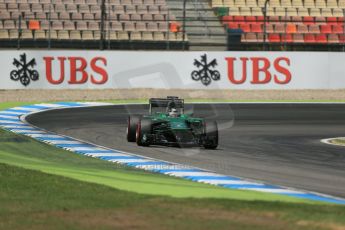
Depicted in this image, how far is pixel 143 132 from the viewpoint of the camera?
730 inches

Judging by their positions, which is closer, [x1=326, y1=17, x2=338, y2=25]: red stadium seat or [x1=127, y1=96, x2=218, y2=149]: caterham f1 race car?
[x1=127, y1=96, x2=218, y2=149]: caterham f1 race car

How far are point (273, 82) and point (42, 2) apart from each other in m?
10.1

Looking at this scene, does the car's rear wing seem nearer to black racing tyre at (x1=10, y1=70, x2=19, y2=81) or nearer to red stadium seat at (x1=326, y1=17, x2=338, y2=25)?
black racing tyre at (x1=10, y1=70, x2=19, y2=81)

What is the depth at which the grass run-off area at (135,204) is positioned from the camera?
9.84 m

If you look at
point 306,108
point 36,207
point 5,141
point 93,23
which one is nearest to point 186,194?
point 36,207

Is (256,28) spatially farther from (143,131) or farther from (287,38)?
(143,131)

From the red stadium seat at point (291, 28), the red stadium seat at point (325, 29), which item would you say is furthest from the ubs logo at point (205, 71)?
the red stadium seat at point (325, 29)

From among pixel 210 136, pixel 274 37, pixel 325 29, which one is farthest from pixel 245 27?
pixel 210 136

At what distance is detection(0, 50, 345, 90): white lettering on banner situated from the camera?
31.1 meters

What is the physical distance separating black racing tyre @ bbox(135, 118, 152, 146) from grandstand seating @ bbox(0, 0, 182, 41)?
1578cm

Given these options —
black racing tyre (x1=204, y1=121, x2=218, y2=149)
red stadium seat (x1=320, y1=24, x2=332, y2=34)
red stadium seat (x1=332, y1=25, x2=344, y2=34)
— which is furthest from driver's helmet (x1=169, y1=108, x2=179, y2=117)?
red stadium seat (x1=332, y1=25, x2=344, y2=34)

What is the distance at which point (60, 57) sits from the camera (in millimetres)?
31344

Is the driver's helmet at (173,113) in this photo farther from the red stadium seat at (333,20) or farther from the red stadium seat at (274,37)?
the red stadium seat at (333,20)

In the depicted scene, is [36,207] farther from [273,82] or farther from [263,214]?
[273,82]
